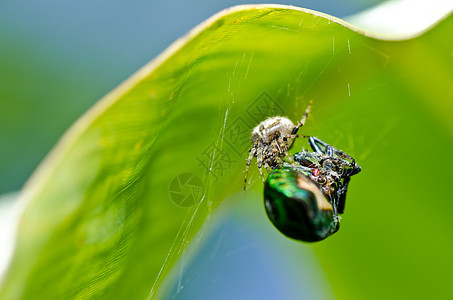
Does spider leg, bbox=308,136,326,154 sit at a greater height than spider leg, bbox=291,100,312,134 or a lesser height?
lesser

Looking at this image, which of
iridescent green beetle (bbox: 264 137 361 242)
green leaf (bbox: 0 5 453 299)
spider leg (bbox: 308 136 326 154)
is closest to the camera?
green leaf (bbox: 0 5 453 299)

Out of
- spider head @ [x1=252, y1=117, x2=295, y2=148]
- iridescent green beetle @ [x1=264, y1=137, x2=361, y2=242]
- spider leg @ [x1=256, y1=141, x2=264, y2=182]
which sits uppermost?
spider head @ [x1=252, y1=117, x2=295, y2=148]

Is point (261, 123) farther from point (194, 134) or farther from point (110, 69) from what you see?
point (110, 69)

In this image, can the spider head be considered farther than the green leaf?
Yes

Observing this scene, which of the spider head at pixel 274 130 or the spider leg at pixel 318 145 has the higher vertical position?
the spider head at pixel 274 130

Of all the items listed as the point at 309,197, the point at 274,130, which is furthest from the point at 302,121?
the point at 309,197

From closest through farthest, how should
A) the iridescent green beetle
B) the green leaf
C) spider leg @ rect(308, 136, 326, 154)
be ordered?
the green leaf < the iridescent green beetle < spider leg @ rect(308, 136, 326, 154)

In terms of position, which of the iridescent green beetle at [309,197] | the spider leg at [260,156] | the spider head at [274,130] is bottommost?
the iridescent green beetle at [309,197]
